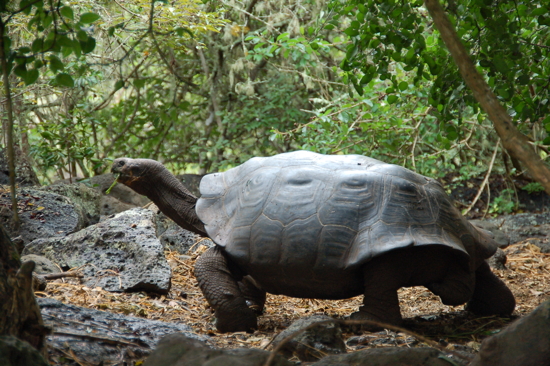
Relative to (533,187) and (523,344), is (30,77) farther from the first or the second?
(533,187)

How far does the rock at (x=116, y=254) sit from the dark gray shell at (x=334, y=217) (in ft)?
2.29

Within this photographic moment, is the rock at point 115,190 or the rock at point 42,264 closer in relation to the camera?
the rock at point 42,264

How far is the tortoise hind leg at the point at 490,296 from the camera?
11.0 feet

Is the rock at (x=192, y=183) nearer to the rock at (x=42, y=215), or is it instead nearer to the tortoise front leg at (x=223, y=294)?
the rock at (x=42, y=215)

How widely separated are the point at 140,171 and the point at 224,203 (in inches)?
28.3

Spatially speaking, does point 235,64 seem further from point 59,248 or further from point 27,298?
point 27,298

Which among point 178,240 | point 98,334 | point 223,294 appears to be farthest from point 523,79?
point 178,240

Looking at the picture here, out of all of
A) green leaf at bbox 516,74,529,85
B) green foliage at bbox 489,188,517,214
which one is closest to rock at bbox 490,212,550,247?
green foliage at bbox 489,188,517,214

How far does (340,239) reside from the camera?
114 inches

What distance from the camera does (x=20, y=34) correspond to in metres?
5.72

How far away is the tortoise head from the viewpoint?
12.1 feet

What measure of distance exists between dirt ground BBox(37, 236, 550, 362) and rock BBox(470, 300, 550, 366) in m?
0.78

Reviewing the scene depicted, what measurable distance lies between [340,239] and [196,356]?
142 cm

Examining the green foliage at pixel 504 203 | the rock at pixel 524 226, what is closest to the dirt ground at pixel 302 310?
the rock at pixel 524 226
